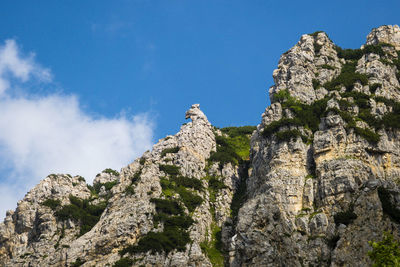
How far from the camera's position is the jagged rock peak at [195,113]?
127269 mm

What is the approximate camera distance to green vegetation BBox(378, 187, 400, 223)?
63.0 meters

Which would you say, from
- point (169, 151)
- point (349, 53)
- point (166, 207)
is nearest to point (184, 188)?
point (166, 207)

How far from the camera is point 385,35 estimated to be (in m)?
132

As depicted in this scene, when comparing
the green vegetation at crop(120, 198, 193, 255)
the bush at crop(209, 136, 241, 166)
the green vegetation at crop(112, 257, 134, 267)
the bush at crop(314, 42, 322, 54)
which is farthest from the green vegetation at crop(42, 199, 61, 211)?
the bush at crop(314, 42, 322, 54)

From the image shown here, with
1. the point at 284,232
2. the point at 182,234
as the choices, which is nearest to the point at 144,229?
the point at 182,234

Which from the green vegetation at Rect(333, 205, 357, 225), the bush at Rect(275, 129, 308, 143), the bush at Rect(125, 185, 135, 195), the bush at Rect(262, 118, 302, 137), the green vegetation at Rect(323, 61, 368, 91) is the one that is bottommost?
the green vegetation at Rect(333, 205, 357, 225)

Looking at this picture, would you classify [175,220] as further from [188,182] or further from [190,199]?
[188,182]

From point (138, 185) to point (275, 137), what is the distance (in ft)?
97.5

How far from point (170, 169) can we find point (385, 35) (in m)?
78.1

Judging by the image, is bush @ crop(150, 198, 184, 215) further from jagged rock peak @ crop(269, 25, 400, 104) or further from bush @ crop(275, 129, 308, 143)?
jagged rock peak @ crop(269, 25, 400, 104)

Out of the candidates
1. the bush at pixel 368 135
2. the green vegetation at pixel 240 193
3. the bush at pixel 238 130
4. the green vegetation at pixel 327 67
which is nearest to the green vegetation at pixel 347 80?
the green vegetation at pixel 327 67

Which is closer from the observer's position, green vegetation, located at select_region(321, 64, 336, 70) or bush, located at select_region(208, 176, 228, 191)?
bush, located at select_region(208, 176, 228, 191)

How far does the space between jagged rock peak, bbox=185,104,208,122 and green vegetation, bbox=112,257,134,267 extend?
56.7 m

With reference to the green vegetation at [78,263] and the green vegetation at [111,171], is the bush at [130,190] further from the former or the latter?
the green vegetation at [111,171]
